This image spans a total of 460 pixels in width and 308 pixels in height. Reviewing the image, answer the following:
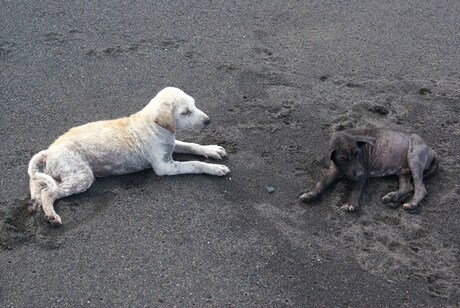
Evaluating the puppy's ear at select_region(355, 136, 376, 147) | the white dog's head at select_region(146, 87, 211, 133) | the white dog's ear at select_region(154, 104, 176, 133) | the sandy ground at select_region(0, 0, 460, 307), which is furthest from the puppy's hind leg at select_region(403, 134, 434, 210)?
the white dog's ear at select_region(154, 104, 176, 133)

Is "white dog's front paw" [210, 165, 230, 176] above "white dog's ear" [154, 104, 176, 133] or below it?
below

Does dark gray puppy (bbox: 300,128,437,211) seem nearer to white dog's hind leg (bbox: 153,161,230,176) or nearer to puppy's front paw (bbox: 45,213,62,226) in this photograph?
white dog's hind leg (bbox: 153,161,230,176)

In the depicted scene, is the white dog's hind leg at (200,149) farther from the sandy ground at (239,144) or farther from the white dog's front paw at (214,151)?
the sandy ground at (239,144)

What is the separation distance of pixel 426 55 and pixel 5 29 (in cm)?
624

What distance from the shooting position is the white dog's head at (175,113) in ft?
19.2

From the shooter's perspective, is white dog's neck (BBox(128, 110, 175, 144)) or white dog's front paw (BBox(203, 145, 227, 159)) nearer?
white dog's neck (BBox(128, 110, 175, 144))

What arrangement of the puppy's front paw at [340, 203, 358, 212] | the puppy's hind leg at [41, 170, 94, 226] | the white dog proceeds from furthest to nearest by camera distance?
the white dog → the puppy's front paw at [340, 203, 358, 212] → the puppy's hind leg at [41, 170, 94, 226]

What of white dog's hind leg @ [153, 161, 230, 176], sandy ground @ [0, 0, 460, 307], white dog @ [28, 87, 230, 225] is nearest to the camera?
sandy ground @ [0, 0, 460, 307]

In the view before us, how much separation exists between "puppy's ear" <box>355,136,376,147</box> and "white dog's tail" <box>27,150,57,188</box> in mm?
3006

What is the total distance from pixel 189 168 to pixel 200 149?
41 centimetres

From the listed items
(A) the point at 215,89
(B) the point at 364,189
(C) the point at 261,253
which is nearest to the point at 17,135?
(A) the point at 215,89

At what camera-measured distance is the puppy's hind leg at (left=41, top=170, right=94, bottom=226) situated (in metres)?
5.46

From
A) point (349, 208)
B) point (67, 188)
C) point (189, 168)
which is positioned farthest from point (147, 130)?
point (349, 208)

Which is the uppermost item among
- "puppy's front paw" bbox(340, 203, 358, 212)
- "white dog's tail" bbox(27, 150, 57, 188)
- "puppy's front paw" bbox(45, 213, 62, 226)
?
"white dog's tail" bbox(27, 150, 57, 188)
